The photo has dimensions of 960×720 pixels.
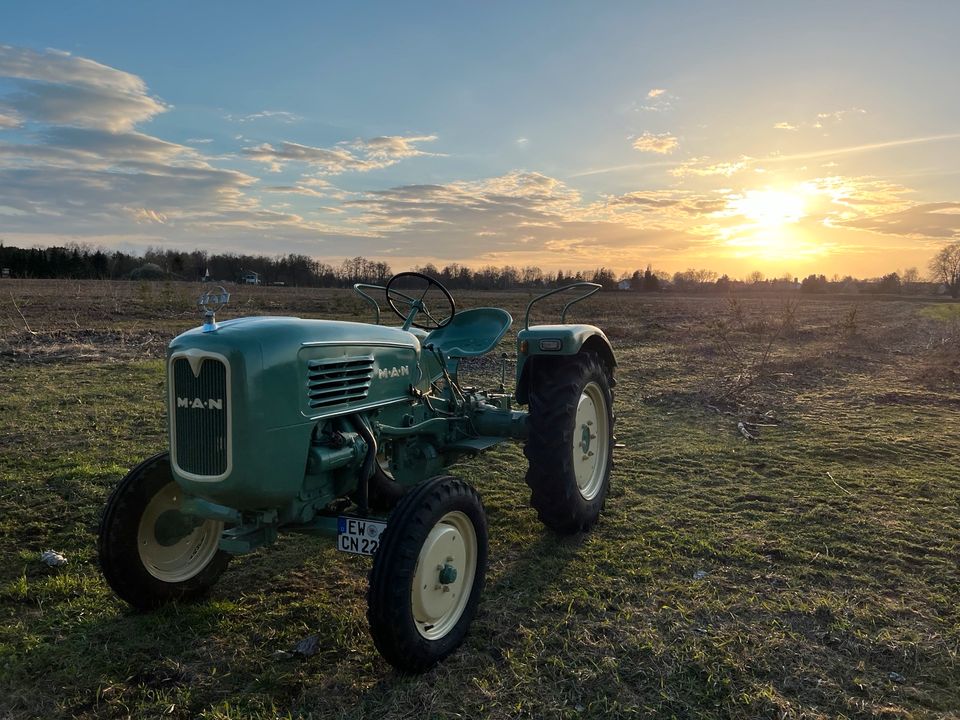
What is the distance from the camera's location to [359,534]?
273 cm

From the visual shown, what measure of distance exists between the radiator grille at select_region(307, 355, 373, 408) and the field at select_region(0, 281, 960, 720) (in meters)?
1.09

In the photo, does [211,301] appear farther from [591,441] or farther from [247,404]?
[591,441]

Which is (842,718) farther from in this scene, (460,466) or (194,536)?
(460,466)

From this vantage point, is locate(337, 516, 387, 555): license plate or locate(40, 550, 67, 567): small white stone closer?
locate(337, 516, 387, 555): license plate

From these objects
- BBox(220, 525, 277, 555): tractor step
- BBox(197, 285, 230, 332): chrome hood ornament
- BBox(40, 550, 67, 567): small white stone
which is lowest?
BBox(40, 550, 67, 567): small white stone

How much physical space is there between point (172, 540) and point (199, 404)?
1.06m

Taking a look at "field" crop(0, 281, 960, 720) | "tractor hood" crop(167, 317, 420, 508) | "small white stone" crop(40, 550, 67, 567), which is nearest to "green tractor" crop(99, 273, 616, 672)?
"tractor hood" crop(167, 317, 420, 508)

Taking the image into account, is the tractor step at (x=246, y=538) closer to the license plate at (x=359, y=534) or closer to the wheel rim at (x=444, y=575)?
the license plate at (x=359, y=534)

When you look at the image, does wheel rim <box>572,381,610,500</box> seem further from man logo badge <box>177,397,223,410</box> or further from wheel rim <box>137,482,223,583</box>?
man logo badge <box>177,397,223,410</box>

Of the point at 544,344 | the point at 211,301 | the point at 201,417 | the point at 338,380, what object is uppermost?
the point at 211,301

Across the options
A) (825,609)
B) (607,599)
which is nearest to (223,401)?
(607,599)

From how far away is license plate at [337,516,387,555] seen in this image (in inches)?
106

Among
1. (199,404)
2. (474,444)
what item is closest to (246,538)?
(199,404)

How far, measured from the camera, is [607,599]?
3273 millimetres
